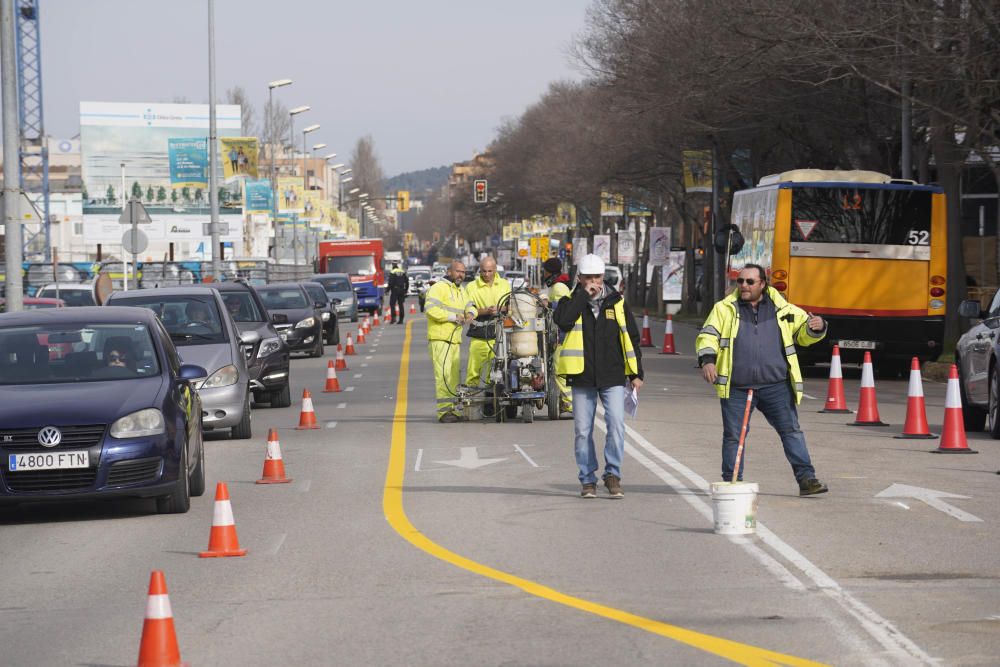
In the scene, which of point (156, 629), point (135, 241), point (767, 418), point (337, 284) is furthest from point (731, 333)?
point (337, 284)

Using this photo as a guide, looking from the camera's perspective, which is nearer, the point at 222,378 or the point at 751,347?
the point at 751,347

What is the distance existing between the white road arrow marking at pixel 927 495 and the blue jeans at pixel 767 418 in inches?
34.9

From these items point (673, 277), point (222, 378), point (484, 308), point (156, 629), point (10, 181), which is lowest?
point (673, 277)

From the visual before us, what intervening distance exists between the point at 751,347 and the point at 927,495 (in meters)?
1.94

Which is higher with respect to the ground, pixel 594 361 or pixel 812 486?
pixel 594 361

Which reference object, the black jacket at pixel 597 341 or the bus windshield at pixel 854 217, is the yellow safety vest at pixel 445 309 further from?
the bus windshield at pixel 854 217

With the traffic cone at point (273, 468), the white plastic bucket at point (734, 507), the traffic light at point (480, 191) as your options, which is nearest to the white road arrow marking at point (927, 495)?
the white plastic bucket at point (734, 507)

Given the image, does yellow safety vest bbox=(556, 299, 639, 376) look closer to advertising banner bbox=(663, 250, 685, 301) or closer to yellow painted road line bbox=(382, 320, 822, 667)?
yellow painted road line bbox=(382, 320, 822, 667)

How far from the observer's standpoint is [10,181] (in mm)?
24031

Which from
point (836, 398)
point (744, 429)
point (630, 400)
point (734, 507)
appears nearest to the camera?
point (734, 507)

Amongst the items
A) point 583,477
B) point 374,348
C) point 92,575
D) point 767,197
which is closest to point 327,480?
point 583,477

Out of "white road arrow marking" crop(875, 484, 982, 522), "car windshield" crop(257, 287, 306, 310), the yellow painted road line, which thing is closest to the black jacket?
the yellow painted road line

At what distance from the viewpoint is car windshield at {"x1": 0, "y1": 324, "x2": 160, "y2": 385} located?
1291 centimetres

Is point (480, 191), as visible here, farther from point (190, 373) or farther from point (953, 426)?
point (190, 373)
